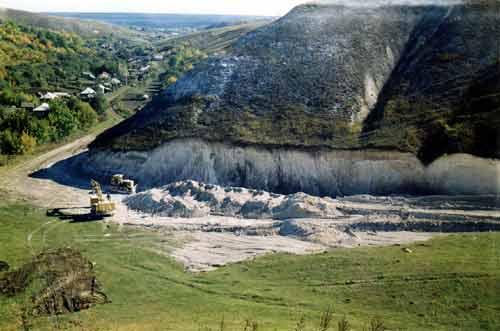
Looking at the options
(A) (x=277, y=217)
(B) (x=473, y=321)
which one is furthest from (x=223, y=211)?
(B) (x=473, y=321)

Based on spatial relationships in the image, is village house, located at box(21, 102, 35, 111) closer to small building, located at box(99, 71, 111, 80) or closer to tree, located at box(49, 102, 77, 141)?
tree, located at box(49, 102, 77, 141)

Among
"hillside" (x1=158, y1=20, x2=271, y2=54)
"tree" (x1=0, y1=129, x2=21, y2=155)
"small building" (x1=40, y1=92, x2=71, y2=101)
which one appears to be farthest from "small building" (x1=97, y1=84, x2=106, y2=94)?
"tree" (x1=0, y1=129, x2=21, y2=155)

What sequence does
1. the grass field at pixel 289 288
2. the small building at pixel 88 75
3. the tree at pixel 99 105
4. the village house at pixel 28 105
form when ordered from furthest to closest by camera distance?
the small building at pixel 88 75
the tree at pixel 99 105
the village house at pixel 28 105
the grass field at pixel 289 288

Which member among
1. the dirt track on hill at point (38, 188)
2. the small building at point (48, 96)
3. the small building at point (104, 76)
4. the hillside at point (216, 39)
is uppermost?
the hillside at point (216, 39)

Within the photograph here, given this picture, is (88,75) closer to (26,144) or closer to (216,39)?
(216,39)

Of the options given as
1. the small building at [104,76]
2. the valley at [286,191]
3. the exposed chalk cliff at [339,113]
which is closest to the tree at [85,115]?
the valley at [286,191]

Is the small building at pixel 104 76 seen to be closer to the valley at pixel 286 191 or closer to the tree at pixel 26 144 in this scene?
the valley at pixel 286 191

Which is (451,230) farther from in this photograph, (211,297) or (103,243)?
(103,243)
